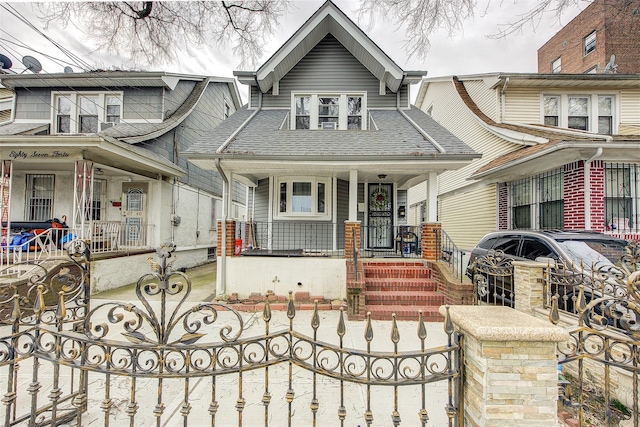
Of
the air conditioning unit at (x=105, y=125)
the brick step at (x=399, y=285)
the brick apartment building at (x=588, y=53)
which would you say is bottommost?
the brick step at (x=399, y=285)

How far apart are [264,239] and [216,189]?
705 centimetres

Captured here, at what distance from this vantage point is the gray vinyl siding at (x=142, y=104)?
35.2 ft

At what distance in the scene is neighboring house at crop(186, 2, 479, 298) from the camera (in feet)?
22.5

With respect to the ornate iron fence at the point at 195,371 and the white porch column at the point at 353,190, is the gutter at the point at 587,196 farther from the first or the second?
the ornate iron fence at the point at 195,371

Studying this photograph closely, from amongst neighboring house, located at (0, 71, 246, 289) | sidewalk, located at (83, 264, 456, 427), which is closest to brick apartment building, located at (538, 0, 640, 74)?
sidewalk, located at (83, 264, 456, 427)

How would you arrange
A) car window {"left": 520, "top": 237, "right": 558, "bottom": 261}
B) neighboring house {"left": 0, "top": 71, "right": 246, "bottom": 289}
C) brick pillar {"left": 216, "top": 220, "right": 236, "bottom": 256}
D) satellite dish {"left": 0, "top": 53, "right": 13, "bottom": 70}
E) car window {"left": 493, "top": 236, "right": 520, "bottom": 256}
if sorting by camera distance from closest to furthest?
1. car window {"left": 520, "top": 237, "right": 558, "bottom": 261}
2. car window {"left": 493, "top": 236, "right": 520, "bottom": 256}
3. brick pillar {"left": 216, "top": 220, "right": 236, "bottom": 256}
4. neighboring house {"left": 0, "top": 71, "right": 246, "bottom": 289}
5. satellite dish {"left": 0, "top": 53, "right": 13, "bottom": 70}

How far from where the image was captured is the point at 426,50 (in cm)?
473

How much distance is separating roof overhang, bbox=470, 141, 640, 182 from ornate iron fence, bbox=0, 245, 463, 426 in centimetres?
603

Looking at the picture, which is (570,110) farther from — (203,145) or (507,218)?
(203,145)

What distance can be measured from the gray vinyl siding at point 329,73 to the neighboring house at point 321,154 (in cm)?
3

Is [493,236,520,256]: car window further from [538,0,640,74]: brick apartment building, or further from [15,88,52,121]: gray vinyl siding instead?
[15,88,52,121]: gray vinyl siding

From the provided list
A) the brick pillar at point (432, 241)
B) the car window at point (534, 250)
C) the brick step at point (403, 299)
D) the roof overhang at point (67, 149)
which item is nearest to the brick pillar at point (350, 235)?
the brick step at point (403, 299)

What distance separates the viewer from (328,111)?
919 centimetres

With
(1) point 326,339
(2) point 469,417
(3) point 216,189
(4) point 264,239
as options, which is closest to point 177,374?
(2) point 469,417
